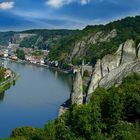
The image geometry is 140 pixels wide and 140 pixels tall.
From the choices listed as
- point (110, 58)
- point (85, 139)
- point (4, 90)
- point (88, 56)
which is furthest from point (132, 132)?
point (88, 56)

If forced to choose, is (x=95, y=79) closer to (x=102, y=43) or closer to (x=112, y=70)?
(x=112, y=70)

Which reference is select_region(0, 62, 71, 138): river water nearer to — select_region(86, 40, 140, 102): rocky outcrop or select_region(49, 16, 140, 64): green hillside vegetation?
select_region(86, 40, 140, 102): rocky outcrop

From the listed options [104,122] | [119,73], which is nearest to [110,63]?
[119,73]

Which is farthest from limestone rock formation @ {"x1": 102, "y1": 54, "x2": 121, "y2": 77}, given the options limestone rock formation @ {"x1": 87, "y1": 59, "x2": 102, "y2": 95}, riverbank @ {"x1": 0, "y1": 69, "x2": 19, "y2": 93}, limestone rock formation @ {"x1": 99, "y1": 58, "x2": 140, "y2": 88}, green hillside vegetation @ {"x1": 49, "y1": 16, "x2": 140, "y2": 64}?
green hillside vegetation @ {"x1": 49, "y1": 16, "x2": 140, "y2": 64}

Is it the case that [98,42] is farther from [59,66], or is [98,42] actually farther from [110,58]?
[110,58]

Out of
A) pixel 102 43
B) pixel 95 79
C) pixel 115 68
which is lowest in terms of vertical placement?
pixel 95 79

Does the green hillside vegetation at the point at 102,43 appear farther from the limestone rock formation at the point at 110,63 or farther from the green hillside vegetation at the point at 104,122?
the green hillside vegetation at the point at 104,122

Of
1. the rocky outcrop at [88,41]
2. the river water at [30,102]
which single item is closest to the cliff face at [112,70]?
the river water at [30,102]
